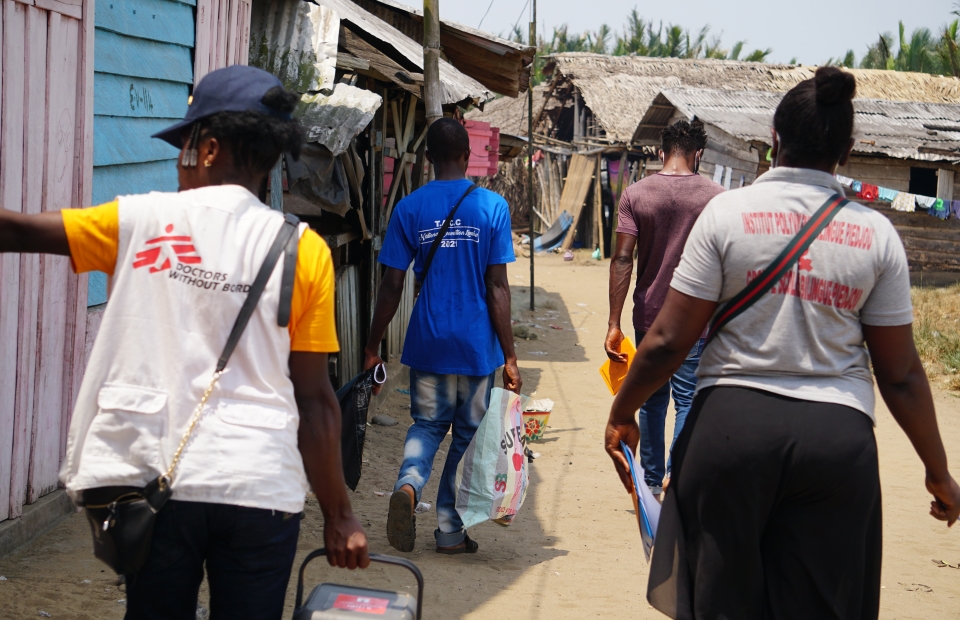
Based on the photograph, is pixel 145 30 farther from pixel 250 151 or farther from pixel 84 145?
pixel 250 151

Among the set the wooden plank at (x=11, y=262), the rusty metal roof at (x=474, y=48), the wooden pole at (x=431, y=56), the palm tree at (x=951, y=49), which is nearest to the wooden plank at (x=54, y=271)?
the wooden plank at (x=11, y=262)

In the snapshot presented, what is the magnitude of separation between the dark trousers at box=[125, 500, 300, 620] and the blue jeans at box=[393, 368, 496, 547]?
2219 millimetres

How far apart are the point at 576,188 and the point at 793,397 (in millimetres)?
21560

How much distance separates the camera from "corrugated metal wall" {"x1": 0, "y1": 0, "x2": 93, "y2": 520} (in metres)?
3.50

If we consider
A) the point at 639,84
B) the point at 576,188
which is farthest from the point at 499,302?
the point at 639,84

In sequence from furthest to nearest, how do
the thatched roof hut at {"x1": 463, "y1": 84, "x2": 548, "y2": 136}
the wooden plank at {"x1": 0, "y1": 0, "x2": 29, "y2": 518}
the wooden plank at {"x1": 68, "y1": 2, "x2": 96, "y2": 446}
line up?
the thatched roof hut at {"x1": 463, "y1": 84, "x2": 548, "y2": 136}, the wooden plank at {"x1": 68, "y1": 2, "x2": 96, "y2": 446}, the wooden plank at {"x1": 0, "y1": 0, "x2": 29, "y2": 518}

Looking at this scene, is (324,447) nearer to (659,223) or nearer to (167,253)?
(167,253)

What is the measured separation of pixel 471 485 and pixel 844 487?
7.04ft

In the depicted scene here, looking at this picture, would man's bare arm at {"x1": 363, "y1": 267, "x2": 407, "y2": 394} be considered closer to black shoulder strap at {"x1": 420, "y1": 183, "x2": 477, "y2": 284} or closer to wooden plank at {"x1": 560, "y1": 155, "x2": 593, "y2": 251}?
black shoulder strap at {"x1": 420, "y1": 183, "x2": 477, "y2": 284}

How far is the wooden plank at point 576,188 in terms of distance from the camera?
2288cm

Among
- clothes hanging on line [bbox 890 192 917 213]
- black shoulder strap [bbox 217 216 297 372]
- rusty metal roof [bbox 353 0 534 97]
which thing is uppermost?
rusty metal roof [bbox 353 0 534 97]

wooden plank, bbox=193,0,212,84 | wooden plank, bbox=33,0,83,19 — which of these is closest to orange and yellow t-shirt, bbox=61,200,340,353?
wooden plank, bbox=33,0,83,19

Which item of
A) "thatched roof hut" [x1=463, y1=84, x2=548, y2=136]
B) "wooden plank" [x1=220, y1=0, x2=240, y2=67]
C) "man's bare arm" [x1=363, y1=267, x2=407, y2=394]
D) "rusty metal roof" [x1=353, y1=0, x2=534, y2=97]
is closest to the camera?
"man's bare arm" [x1=363, y1=267, x2=407, y2=394]

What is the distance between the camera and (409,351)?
4.12m
